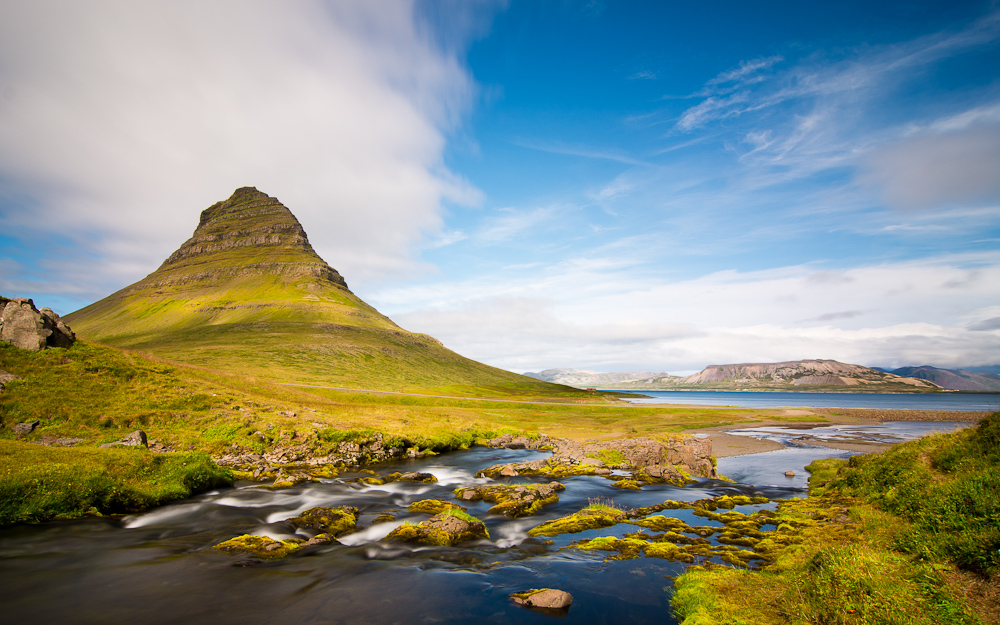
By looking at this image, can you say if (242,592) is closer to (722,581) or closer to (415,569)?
(415,569)

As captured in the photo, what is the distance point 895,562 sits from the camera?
1097 centimetres

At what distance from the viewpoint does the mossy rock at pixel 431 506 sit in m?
23.5

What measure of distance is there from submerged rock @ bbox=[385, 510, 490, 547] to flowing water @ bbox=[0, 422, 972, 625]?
652mm

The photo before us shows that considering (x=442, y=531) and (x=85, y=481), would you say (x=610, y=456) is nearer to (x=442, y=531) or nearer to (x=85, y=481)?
(x=442, y=531)

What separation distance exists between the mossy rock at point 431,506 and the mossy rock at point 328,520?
140 inches

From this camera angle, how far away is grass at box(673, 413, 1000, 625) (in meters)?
8.96

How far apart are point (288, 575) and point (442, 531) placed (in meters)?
6.88

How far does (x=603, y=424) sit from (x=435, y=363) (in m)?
136

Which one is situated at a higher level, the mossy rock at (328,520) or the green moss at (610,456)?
the mossy rock at (328,520)

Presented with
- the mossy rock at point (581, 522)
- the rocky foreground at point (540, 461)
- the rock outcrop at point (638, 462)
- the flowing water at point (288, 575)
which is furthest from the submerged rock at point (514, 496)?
the rock outcrop at point (638, 462)

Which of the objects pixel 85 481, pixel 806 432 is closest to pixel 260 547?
pixel 85 481

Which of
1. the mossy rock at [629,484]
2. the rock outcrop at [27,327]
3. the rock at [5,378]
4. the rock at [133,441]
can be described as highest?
the rock outcrop at [27,327]

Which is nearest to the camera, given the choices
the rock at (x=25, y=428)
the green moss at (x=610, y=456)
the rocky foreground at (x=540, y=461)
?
the rock at (x=25, y=428)

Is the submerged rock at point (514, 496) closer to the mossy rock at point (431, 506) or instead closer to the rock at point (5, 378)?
the mossy rock at point (431, 506)
